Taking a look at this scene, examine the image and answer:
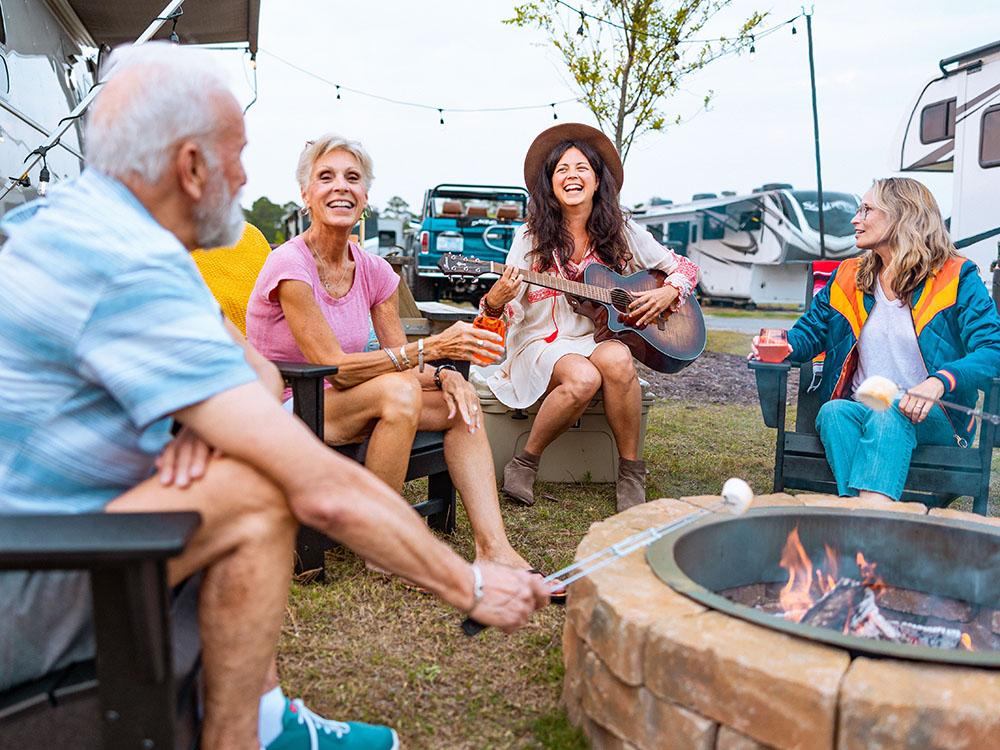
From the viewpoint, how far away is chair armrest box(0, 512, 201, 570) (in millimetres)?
1000

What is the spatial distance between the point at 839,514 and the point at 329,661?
1.38 metres

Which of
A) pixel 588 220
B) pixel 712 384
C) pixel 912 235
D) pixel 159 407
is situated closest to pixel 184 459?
pixel 159 407

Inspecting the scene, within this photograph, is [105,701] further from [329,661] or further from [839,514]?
[839,514]

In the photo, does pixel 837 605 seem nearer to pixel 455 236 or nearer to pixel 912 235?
pixel 912 235

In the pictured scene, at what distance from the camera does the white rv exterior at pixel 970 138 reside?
707 cm

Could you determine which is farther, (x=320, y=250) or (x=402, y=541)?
(x=320, y=250)

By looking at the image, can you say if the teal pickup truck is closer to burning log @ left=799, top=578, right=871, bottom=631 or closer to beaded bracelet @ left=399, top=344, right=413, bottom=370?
beaded bracelet @ left=399, top=344, right=413, bottom=370

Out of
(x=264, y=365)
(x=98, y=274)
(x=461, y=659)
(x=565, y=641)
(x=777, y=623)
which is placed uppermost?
(x=98, y=274)

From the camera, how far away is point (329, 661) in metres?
2.25

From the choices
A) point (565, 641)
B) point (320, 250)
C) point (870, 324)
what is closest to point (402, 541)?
point (565, 641)

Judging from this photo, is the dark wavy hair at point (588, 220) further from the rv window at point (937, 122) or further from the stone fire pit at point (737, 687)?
the rv window at point (937, 122)

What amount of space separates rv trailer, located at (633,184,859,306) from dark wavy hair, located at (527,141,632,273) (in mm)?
14300

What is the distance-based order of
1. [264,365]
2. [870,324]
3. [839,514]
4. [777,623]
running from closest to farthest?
1. [777,623]
2. [264,365]
3. [839,514]
4. [870,324]

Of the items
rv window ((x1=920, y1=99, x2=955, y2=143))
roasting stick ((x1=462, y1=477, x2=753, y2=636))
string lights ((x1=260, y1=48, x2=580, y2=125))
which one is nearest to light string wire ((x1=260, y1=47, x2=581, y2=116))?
string lights ((x1=260, y1=48, x2=580, y2=125))
